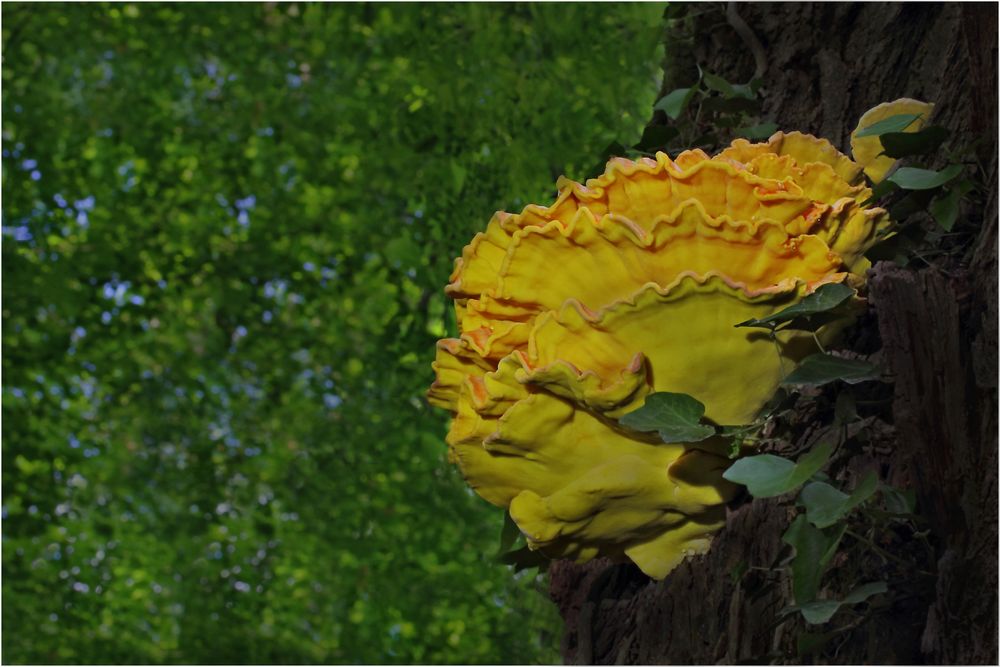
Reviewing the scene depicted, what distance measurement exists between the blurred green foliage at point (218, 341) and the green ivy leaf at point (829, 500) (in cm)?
294

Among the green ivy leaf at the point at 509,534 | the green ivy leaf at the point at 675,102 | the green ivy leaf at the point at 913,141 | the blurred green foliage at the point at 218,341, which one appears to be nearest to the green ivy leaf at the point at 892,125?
the green ivy leaf at the point at 913,141

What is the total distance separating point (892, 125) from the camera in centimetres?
92

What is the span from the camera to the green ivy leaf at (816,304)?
743 mm

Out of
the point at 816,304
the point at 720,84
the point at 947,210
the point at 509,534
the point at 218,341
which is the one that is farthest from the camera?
the point at 218,341

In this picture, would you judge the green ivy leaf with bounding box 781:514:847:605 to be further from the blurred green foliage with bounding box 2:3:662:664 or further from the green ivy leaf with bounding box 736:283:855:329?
the blurred green foliage with bounding box 2:3:662:664

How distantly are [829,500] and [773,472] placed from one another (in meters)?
0.06

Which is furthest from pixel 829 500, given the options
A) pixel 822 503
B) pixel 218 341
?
pixel 218 341

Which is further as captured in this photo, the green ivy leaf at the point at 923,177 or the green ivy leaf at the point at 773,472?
the green ivy leaf at the point at 923,177

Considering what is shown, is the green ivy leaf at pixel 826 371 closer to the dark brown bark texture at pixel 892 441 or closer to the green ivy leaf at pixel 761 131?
the dark brown bark texture at pixel 892 441

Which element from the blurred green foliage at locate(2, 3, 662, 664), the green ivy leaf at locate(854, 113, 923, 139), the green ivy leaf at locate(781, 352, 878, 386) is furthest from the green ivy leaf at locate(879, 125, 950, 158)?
the blurred green foliage at locate(2, 3, 662, 664)

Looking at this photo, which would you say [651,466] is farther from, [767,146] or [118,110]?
[118,110]

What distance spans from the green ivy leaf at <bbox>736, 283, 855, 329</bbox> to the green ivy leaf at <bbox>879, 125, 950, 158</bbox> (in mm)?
217

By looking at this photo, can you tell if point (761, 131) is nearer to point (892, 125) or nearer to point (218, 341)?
point (892, 125)

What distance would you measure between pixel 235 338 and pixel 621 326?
359 cm
